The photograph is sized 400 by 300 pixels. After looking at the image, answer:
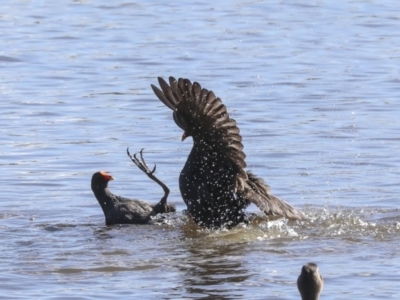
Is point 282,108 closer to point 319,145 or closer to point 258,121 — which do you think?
point 258,121

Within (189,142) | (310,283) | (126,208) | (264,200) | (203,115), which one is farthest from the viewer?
(189,142)

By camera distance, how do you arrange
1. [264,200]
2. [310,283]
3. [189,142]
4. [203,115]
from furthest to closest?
[189,142] → [264,200] → [203,115] → [310,283]

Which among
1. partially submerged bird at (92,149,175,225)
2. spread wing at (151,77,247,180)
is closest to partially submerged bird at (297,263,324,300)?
spread wing at (151,77,247,180)

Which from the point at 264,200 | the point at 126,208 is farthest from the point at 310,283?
the point at 126,208

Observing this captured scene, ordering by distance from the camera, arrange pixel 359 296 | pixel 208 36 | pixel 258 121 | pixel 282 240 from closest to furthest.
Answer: pixel 359 296
pixel 282 240
pixel 258 121
pixel 208 36

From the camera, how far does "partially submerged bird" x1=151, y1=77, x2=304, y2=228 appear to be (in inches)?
351

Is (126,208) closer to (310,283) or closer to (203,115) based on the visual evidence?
(203,115)

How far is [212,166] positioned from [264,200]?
47 cm

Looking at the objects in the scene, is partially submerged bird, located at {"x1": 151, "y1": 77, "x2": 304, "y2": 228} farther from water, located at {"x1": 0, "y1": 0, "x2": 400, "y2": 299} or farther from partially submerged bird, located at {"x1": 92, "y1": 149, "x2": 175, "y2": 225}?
partially submerged bird, located at {"x1": 92, "y1": 149, "x2": 175, "y2": 225}

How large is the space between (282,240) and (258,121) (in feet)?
13.1

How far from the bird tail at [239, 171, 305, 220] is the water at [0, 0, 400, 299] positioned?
97 mm

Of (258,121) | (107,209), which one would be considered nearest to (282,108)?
(258,121)

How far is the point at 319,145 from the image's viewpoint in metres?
11.8

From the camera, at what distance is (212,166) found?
30.3 feet
